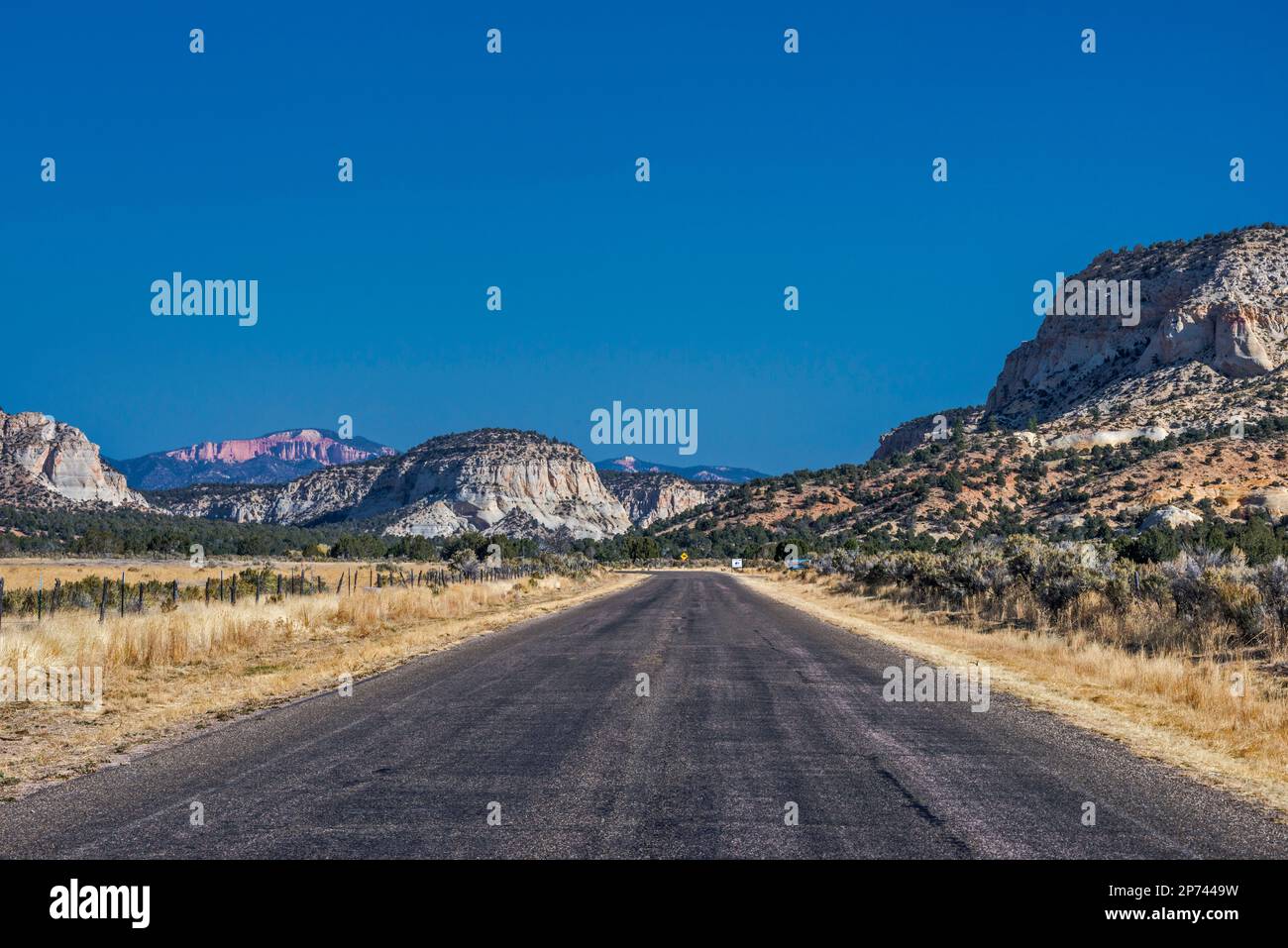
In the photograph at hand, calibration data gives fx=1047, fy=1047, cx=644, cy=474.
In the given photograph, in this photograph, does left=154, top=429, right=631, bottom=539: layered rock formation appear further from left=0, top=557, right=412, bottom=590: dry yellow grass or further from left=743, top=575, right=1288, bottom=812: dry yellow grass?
left=743, top=575, right=1288, bottom=812: dry yellow grass

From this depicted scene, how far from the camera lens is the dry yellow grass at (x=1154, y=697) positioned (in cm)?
945

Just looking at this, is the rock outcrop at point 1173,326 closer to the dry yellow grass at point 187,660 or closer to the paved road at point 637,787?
the dry yellow grass at point 187,660

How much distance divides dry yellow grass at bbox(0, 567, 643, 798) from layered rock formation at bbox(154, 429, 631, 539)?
116m

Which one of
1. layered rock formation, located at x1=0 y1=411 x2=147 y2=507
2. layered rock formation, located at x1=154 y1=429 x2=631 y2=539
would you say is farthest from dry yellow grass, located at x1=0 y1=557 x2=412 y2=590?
layered rock formation, located at x1=154 y1=429 x2=631 y2=539

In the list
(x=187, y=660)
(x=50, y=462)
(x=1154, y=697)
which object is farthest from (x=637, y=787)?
(x=50, y=462)

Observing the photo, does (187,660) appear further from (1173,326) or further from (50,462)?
(50,462)

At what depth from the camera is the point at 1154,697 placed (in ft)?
44.1

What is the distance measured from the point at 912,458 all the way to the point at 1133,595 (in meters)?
92.4

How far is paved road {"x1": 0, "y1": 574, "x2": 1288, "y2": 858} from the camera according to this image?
645 centimetres

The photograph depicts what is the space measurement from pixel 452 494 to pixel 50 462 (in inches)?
2024

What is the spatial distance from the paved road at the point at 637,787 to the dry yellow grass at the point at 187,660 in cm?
102

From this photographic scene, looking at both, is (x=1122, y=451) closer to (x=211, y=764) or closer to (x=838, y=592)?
(x=838, y=592)
